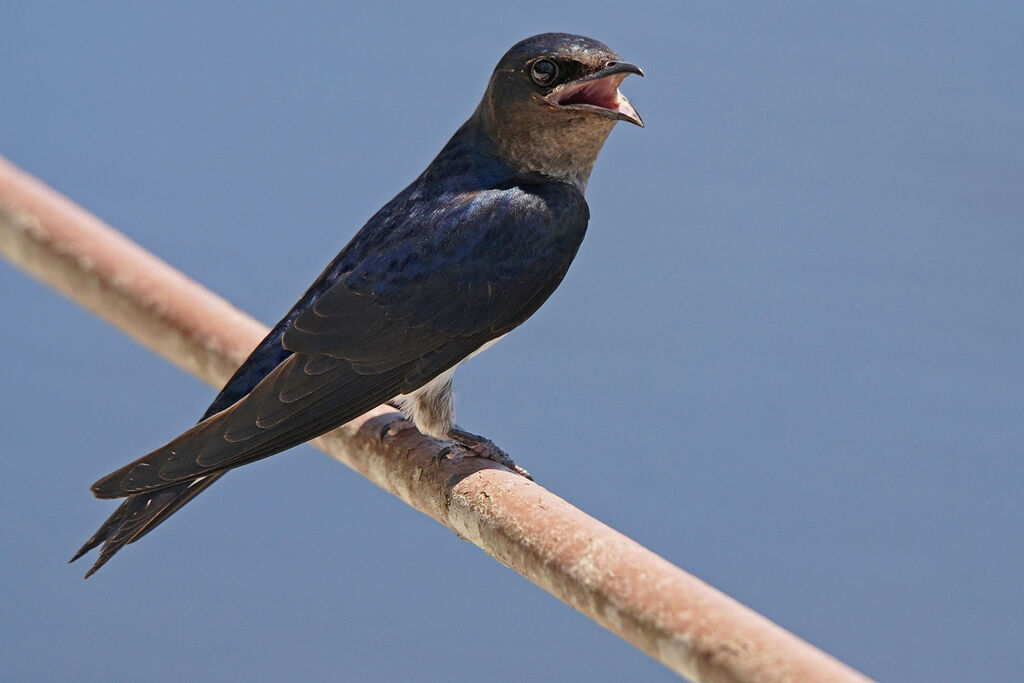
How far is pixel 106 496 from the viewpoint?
1.84 metres

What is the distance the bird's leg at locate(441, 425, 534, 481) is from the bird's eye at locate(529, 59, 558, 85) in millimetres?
521

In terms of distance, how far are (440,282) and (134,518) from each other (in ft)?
1.72

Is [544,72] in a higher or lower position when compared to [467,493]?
higher

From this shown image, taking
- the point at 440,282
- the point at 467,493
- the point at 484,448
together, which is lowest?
the point at 467,493

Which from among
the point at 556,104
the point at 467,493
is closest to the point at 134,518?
the point at 467,493

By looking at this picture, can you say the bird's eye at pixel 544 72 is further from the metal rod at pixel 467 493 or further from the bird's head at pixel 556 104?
the metal rod at pixel 467 493

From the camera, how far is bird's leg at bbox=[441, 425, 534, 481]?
212cm

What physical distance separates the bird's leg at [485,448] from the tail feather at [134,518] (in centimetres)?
37

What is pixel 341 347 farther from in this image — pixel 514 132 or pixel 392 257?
pixel 514 132

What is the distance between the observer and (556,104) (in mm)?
2111

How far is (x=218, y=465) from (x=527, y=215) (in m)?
0.58

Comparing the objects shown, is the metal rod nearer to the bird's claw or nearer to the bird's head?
the bird's claw

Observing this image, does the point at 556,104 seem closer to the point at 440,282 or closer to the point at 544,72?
the point at 544,72

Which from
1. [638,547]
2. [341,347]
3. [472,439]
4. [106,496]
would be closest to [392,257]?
[341,347]
